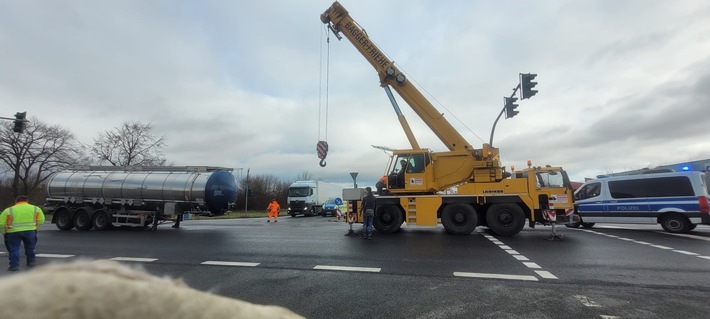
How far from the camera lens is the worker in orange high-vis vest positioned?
25.8ft

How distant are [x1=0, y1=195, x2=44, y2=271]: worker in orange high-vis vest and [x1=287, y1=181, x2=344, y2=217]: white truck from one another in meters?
25.4

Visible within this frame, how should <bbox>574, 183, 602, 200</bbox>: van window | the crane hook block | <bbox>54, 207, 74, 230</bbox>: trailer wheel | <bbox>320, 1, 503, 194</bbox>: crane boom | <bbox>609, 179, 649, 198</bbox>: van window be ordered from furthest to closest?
the crane hook block
<bbox>54, 207, 74, 230</bbox>: trailer wheel
<bbox>574, 183, 602, 200</bbox>: van window
<bbox>609, 179, 649, 198</bbox>: van window
<bbox>320, 1, 503, 194</bbox>: crane boom

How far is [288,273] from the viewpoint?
6969 millimetres

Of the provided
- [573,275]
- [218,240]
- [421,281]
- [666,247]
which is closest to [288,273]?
[421,281]

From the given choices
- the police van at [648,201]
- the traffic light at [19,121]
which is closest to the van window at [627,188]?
the police van at [648,201]

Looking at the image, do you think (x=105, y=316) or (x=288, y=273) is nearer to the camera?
(x=105, y=316)

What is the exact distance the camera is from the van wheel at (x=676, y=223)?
1389cm

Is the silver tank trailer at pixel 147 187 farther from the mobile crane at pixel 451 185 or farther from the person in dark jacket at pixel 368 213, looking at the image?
the person in dark jacket at pixel 368 213

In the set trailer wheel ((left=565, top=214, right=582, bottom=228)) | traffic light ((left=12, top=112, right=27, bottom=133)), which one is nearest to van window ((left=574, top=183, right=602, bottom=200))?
trailer wheel ((left=565, top=214, right=582, bottom=228))

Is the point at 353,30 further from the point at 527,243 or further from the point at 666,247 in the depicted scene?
the point at 666,247

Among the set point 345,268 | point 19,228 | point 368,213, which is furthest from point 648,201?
point 19,228

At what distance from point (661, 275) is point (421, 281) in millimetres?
4359

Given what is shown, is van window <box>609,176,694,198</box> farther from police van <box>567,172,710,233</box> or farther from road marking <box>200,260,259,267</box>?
road marking <box>200,260,259,267</box>

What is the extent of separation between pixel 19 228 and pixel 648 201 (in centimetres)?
1951
